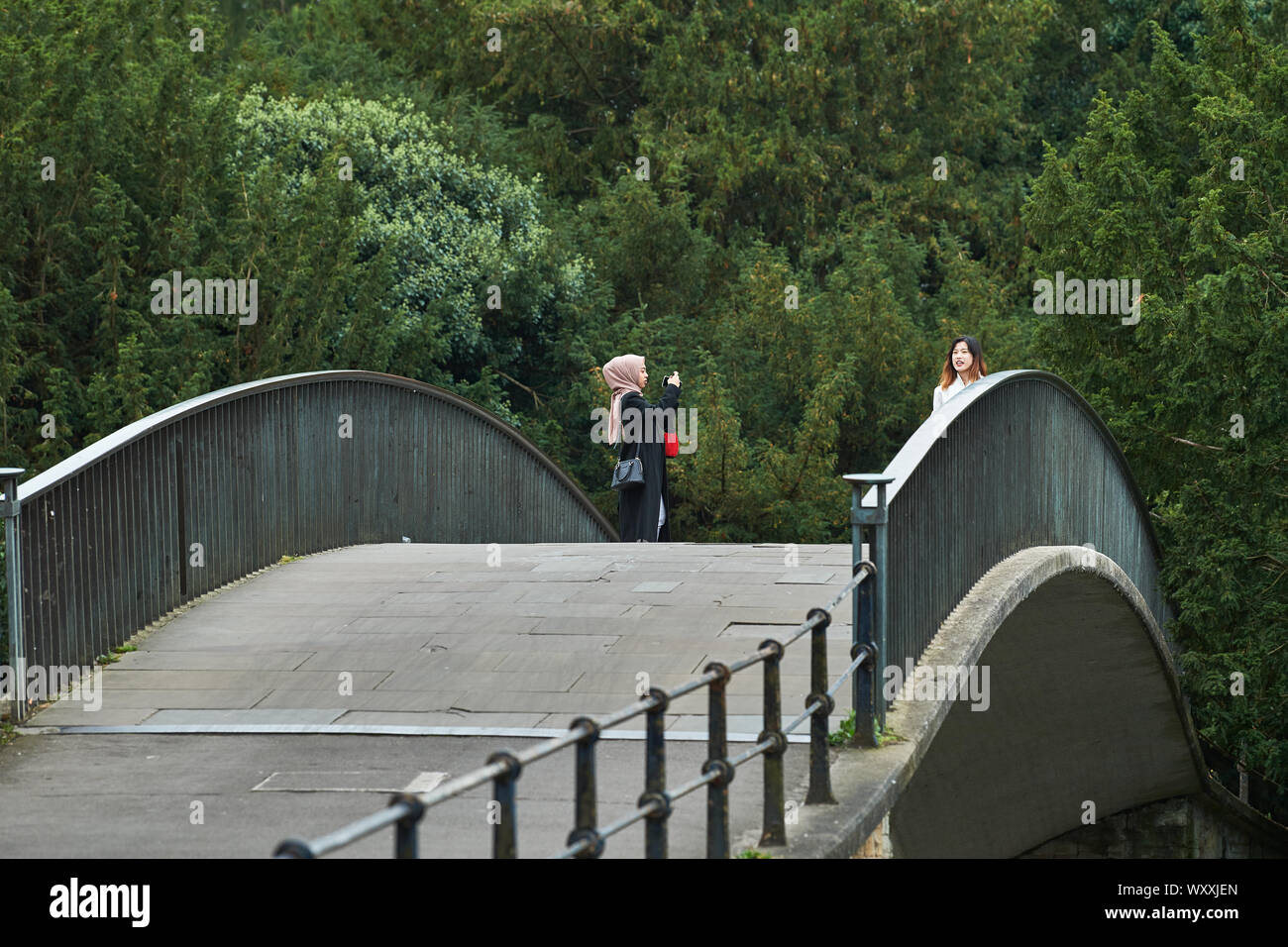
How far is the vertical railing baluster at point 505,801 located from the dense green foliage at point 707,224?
37.4 ft

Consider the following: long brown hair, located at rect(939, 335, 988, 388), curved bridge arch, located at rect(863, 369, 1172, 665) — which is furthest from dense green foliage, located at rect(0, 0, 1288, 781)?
long brown hair, located at rect(939, 335, 988, 388)

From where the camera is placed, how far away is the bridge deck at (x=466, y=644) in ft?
23.1

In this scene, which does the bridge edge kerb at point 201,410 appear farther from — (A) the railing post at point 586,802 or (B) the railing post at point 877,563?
(A) the railing post at point 586,802

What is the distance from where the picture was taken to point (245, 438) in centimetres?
1050

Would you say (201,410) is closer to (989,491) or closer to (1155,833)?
(989,491)

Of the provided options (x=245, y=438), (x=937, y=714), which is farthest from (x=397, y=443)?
(x=937, y=714)

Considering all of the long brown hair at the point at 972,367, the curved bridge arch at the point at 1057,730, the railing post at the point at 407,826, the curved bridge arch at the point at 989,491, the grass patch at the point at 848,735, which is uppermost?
the long brown hair at the point at 972,367

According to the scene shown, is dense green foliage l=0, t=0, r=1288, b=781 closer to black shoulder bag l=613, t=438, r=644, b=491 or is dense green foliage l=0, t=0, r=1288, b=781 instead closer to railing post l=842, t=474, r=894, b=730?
black shoulder bag l=613, t=438, r=644, b=491

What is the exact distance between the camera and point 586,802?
13.0 feet

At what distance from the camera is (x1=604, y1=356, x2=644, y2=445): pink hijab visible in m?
13.3

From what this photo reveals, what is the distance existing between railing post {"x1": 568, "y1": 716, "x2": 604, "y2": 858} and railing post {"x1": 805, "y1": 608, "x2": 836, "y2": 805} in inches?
68.0

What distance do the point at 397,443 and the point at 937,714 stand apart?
7.64 meters

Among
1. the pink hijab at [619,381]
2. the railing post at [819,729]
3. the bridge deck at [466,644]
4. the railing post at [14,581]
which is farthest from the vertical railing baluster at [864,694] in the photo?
the pink hijab at [619,381]

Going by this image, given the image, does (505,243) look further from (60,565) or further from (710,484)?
(60,565)
